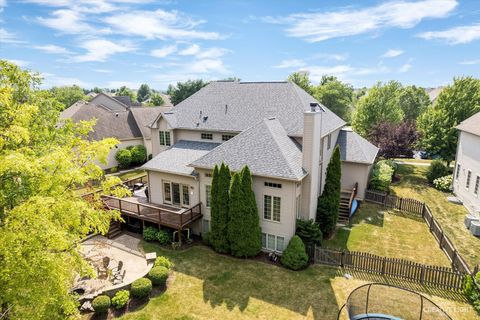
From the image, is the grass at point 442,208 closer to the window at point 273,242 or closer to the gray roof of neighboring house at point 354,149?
the gray roof of neighboring house at point 354,149

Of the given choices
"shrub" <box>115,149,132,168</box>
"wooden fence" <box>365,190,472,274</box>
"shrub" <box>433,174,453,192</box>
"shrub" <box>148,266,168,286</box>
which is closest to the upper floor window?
"shrub" <box>115,149,132,168</box>

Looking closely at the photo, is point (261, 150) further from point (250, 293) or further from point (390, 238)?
point (390, 238)

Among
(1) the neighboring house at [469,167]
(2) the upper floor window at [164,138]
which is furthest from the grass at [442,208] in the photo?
(2) the upper floor window at [164,138]

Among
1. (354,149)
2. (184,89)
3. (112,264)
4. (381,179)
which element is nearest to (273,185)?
(112,264)

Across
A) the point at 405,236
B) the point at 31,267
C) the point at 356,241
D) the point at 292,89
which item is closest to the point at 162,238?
the point at 31,267

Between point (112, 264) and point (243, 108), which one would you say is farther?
point (243, 108)

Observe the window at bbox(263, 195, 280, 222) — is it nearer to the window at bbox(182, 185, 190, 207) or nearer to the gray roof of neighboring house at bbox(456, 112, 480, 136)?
the window at bbox(182, 185, 190, 207)
